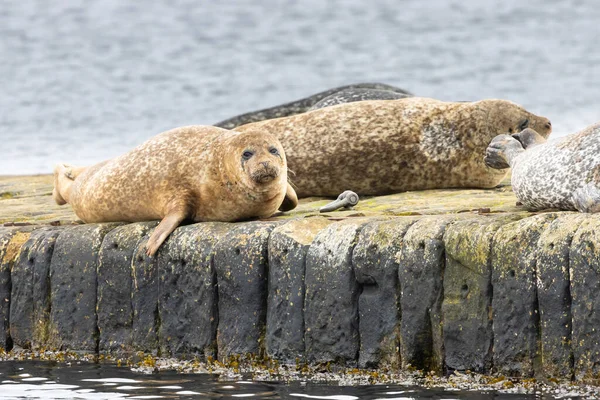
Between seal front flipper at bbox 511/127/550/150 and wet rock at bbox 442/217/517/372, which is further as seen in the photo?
seal front flipper at bbox 511/127/550/150

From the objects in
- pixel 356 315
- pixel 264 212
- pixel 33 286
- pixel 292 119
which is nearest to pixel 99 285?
pixel 33 286

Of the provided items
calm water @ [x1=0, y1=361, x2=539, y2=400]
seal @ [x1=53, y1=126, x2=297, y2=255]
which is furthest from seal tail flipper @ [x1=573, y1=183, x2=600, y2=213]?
seal @ [x1=53, y1=126, x2=297, y2=255]

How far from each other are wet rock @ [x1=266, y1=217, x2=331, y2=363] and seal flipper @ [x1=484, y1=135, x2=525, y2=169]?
78.7 inches

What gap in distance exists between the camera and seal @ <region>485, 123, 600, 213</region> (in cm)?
827

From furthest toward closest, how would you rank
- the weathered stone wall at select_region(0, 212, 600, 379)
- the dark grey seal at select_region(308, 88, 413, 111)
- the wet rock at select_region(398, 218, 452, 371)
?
the dark grey seal at select_region(308, 88, 413, 111)
the wet rock at select_region(398, 218, 452, 371)
the weathered stone wall at select_region(0, 212, 600, 379)

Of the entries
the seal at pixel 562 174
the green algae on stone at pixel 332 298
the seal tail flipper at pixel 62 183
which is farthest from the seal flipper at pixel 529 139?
the seal tail flipper at pixel 62 183

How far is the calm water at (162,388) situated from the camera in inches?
295

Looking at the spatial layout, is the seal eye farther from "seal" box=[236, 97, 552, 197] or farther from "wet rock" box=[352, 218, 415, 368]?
"wet rock" box=[352, 218, 415, 368]

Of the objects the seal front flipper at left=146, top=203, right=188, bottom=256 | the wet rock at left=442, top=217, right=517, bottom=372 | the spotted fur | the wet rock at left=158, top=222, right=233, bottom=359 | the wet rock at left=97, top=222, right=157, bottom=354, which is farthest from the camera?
the wet rock at left=97, top=222, right=157, bottom=354

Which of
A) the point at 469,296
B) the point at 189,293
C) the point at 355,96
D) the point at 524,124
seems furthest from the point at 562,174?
the point at 355,96

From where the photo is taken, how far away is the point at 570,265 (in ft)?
24.1

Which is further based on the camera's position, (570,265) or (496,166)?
(496,166)

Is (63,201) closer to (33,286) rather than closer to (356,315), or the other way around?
(33,286)

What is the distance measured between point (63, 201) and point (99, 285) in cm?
277
